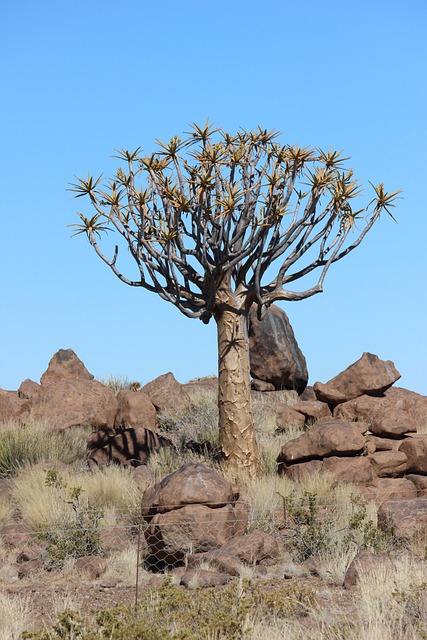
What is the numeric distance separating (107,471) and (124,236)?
391 cm

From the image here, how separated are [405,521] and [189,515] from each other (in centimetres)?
271

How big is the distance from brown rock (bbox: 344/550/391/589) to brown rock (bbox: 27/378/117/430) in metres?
9.30

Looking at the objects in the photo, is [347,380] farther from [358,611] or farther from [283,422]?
[358,611]

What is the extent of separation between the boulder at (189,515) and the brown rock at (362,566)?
72.8 inches

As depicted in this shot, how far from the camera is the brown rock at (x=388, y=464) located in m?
13.7

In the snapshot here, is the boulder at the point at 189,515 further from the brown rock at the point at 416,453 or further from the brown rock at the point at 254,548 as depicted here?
the brown rock at the point at 416,453

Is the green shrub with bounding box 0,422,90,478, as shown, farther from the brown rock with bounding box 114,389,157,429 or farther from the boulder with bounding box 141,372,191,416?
the boulder with bounding box 141,372,191,416

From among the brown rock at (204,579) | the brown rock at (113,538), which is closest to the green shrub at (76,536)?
the brown rock at (113,538)

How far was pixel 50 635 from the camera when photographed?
611 cm

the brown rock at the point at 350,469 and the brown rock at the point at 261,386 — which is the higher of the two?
the brown rock at the point at 261,386

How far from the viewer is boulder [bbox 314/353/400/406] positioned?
1731cm

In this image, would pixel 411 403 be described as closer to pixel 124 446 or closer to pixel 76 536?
pixel 124 446

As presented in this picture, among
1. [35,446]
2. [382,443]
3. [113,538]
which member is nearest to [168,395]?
[35,446]

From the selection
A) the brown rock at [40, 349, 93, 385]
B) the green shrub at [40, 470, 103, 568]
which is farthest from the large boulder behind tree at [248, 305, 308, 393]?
the green shrub at [40, 470, 103, 568]
